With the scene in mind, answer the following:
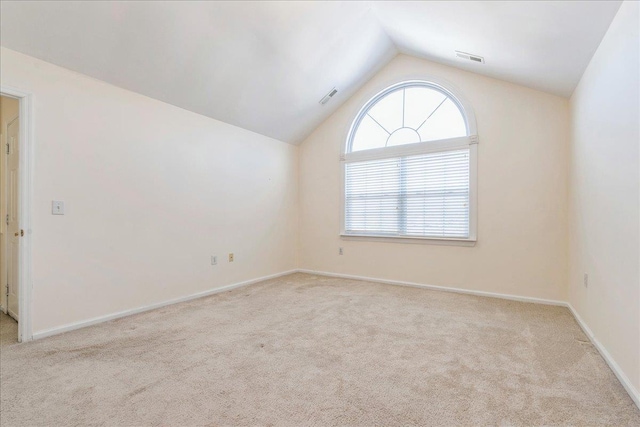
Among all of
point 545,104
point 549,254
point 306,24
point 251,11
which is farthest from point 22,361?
point 545,104

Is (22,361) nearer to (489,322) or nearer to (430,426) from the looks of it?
(430,426)

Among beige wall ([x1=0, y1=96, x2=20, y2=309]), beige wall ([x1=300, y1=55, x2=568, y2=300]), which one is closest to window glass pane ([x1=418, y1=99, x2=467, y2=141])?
beige wall ([x1=300, y1=55, x2=568, y2=300])

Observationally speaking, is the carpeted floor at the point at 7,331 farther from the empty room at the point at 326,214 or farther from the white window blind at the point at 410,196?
the white window blind at the point at 410,196

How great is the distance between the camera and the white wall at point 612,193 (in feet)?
5.46

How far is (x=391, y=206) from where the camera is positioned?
14.3ft

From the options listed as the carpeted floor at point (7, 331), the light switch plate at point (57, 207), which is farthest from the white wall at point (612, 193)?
the carpeted floor at point (7, 331)

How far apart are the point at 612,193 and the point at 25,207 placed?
4.26 m

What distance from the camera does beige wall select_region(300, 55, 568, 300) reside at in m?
3.29

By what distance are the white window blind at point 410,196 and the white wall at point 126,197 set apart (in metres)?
1.57

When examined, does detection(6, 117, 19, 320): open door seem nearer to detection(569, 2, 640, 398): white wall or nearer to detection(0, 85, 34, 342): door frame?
detection(0, 85, 34, 342): door frame

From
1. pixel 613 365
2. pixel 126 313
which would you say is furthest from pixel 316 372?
pixel 126 313

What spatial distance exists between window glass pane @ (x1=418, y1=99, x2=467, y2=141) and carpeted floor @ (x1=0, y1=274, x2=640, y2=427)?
226 centimetres

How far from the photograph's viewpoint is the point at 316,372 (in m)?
1.87

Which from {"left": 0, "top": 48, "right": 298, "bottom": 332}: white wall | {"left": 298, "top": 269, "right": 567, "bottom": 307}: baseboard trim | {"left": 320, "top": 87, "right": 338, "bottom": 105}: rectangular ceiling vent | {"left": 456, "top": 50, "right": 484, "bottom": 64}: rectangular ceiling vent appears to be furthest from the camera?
{"left": 320, "top": 87, "right": 338, "bottom": 105}: rectangular ceiling vent
